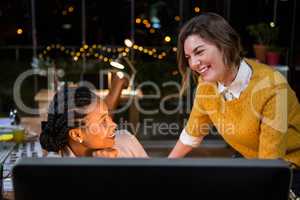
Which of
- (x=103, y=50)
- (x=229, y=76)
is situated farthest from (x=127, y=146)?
(x=103, y=50)

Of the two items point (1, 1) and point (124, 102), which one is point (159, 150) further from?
point (1, 1)

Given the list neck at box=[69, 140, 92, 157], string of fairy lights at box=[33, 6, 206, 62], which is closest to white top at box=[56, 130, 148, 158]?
neck at box=[69, 140, 92, 157]

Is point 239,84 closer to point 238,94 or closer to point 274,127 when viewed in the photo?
point 238,94

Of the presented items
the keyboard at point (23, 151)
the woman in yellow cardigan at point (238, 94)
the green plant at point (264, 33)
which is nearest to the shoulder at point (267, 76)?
the woman in yellow cardigan at point (238, 94)

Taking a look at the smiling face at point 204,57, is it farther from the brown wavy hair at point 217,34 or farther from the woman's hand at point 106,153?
the woman's hand at point 106,153

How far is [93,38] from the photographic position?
6.75 metres

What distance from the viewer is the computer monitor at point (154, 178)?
2.66 feet

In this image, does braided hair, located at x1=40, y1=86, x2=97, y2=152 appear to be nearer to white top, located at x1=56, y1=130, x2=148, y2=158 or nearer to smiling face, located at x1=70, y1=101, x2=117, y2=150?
smiling face, located at x1=70, y1=101, x2=117, y2=150

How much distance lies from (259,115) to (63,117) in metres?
0.70

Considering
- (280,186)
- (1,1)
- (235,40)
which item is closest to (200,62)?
(235,40)

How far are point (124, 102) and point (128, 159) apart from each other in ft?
17.0

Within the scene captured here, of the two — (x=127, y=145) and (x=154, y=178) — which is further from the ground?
(x=154, y=178)

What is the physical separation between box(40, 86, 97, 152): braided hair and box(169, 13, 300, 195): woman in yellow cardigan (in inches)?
15.8

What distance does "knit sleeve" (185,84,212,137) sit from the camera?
185 centimetres
